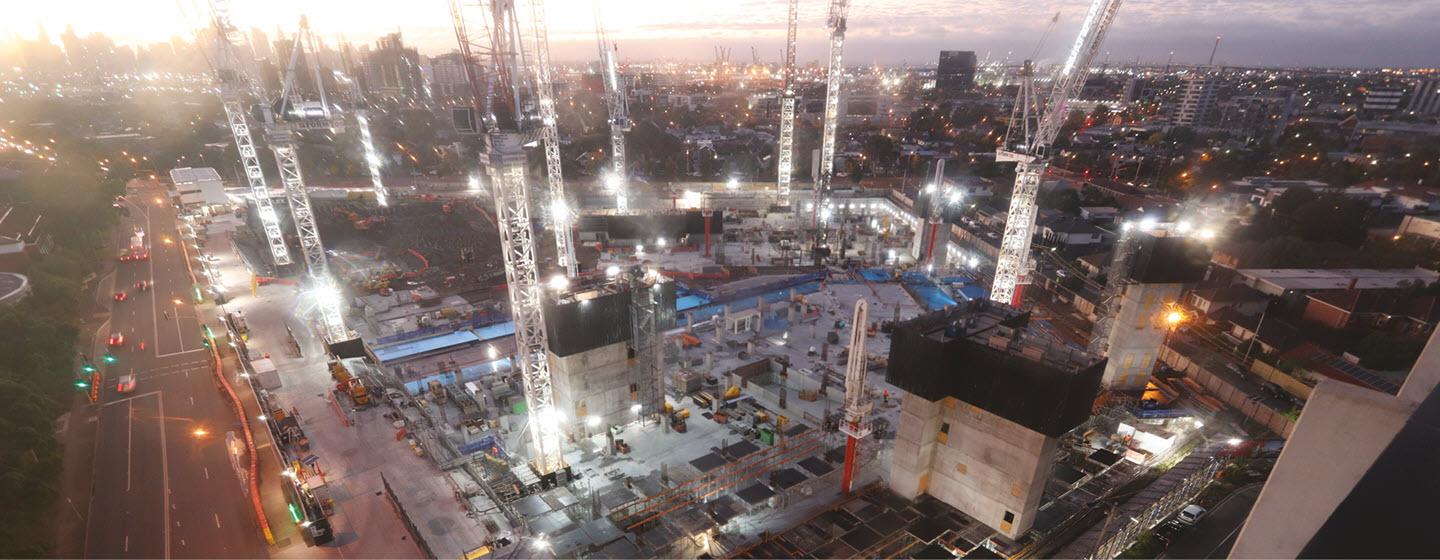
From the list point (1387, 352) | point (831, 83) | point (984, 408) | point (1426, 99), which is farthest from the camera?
point (1426, 99)

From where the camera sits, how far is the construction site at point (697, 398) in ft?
70.9

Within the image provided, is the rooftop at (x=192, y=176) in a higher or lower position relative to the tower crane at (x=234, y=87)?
lower

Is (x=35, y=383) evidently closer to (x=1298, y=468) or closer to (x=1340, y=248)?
(x=1298, y=468)

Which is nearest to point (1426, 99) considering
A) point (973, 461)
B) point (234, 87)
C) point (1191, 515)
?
point (1191, 515)

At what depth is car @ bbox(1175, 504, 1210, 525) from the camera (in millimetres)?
22516

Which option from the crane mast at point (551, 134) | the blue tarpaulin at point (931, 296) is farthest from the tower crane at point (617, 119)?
the blue tarpaulin at point (931, 296)

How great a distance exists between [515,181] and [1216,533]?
1157 inches

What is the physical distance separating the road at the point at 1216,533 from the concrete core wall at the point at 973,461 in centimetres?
502

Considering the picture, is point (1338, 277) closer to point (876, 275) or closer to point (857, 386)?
point (876, 275)

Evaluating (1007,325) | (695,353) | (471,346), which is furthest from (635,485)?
(471,346)

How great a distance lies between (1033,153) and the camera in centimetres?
3550

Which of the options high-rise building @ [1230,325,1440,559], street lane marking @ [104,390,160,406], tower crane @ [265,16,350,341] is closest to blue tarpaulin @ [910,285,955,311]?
tower crane @ [265,16,350,341]

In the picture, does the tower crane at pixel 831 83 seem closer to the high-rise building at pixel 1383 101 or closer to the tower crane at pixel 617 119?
the tower crane at pixel 617 119

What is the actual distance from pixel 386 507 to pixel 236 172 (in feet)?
297
